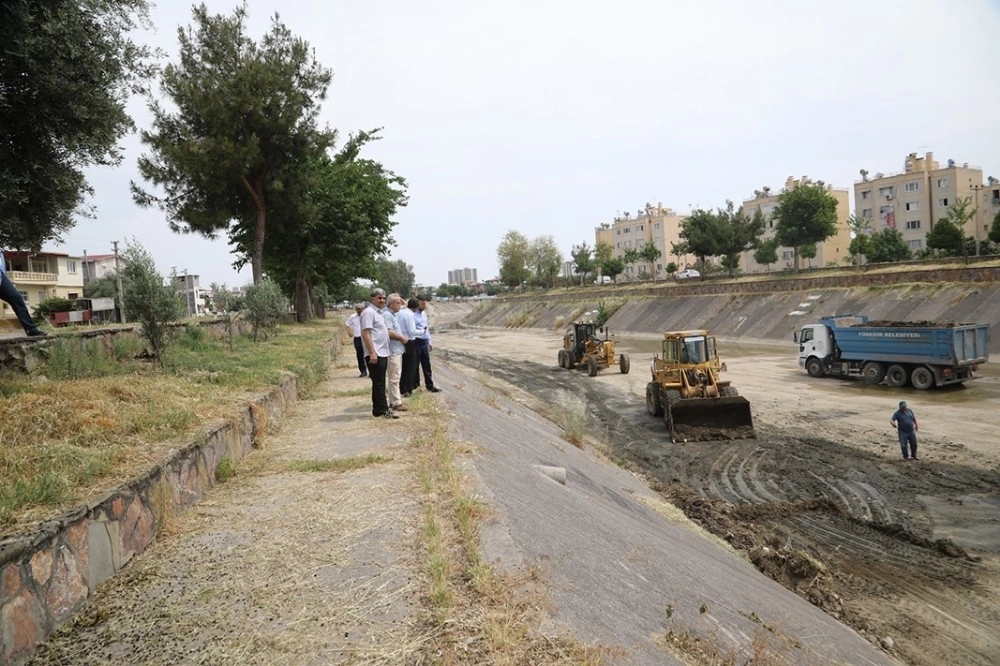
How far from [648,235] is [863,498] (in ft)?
330

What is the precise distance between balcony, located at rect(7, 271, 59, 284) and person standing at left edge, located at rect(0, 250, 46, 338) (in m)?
41.7

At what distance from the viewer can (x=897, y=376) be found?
21.9 meters

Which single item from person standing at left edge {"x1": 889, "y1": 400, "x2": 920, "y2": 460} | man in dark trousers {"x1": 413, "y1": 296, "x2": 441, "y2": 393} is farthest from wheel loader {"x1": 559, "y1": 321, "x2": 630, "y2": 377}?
man in dark trousers {"x1": 413, "y1": 296, "x2": 441, "y2": 393}

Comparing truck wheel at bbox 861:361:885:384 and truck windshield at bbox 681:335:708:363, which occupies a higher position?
truck windshield at bbox 681:335:708:363

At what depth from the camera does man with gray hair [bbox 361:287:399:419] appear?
853 cm

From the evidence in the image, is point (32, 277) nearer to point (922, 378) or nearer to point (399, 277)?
point (922, 378)

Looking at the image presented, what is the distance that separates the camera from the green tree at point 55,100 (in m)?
7.50

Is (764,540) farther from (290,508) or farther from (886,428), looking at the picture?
(886,428)

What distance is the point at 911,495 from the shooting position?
11.5 meters

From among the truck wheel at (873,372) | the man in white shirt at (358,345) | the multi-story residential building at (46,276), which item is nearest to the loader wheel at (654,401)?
the man in white shirt at (358,345)

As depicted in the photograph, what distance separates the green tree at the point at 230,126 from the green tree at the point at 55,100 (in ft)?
44.0

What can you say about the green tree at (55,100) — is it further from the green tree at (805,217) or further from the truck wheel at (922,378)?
the green tree at (805,217)

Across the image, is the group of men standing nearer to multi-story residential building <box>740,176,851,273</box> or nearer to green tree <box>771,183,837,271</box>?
A: green tree <box>771,183,837,271</box>

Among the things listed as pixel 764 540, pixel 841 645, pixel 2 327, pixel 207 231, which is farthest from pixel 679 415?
pixel 207 231
